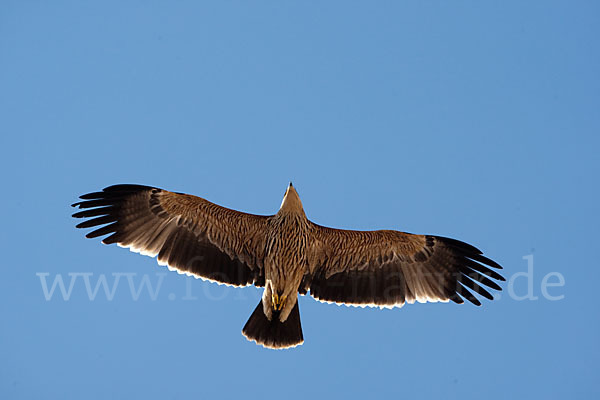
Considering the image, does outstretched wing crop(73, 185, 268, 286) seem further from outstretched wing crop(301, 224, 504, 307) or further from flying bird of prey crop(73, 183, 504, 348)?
outstretched wing crop(301, 224, 504, 307)

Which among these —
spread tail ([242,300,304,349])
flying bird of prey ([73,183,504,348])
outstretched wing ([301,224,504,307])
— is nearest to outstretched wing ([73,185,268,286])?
flying bird of prey ([73,183,504,348])

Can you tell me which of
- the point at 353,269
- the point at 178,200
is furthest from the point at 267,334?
the point at 178,200

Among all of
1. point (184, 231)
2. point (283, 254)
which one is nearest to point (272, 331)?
point (283, 254)

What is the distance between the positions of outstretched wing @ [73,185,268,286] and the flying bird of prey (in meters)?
0.02

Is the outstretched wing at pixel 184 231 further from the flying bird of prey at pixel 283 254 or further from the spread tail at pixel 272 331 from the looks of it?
the spread tail at pixel 272 331

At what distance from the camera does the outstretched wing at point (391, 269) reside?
9961mm

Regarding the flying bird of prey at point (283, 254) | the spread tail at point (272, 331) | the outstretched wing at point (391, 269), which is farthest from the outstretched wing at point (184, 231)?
the outstretched wing at point (391, 269)

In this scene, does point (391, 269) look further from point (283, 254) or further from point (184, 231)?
→ point (184, 231)

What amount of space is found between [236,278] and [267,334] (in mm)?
1058

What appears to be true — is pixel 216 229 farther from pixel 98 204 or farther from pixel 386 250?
pixel 386 250

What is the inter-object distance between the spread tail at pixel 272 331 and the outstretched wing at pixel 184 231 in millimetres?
619

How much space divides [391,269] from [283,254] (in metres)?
1.93

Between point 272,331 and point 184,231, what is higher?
point 184,231

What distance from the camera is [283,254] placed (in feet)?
32.0
